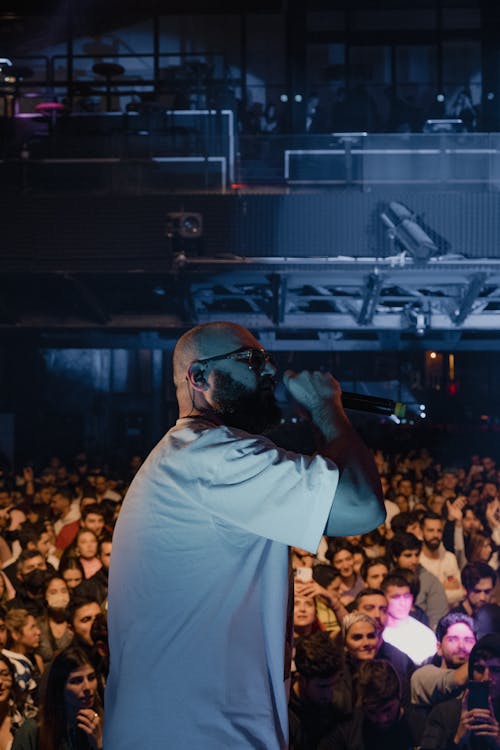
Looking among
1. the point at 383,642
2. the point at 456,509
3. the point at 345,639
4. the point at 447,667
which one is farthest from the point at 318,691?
the point at 456,509

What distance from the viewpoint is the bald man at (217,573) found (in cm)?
156

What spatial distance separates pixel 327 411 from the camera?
1720 millimetres

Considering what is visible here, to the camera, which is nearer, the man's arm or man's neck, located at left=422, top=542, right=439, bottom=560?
the man's arm

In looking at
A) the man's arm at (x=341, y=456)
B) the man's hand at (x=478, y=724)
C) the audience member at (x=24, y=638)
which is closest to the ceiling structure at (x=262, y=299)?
the audience member at (x=24, y=638)

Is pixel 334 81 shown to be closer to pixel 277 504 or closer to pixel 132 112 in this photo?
pixel 132 112

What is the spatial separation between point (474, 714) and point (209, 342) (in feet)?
8.79

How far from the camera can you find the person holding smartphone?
12.4 feet

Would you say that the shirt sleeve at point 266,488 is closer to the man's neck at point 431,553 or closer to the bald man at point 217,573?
the bald man at point 217,573

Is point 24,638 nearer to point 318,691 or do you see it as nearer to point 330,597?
→ point 318,691

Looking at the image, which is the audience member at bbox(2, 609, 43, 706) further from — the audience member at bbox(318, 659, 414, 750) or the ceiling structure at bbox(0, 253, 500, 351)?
the ceiling structure at bbox(0, 253, 500, 351)

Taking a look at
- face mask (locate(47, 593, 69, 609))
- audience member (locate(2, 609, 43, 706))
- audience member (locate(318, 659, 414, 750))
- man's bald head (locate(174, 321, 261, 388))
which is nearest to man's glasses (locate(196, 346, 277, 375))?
man's bald head (locate(174, 321, 261, 388))

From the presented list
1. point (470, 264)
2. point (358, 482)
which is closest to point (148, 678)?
point (358, 482)

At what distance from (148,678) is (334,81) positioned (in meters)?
14.7

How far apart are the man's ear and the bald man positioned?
0.26 feet
